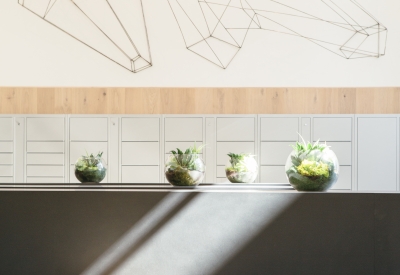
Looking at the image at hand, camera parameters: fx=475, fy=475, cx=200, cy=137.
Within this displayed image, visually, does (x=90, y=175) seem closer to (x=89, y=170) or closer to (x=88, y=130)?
(x=89, y=170)

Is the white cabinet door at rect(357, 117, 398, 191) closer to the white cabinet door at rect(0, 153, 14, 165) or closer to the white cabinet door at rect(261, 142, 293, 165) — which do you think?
the white cabinet door at rect(261, 142, 293, 165)

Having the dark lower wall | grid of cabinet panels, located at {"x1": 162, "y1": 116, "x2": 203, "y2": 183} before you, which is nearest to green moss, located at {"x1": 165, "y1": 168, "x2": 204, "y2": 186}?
the dark lower wall

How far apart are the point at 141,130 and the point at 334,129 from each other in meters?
1.59

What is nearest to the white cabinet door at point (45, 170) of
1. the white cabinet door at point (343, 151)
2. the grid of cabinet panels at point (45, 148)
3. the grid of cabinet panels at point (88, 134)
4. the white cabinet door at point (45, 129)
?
the grid of cabinet panels at point (45, 148)

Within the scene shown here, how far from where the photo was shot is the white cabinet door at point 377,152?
390 centimetres

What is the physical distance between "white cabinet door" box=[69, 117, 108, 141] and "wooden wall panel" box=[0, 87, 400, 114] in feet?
0.49

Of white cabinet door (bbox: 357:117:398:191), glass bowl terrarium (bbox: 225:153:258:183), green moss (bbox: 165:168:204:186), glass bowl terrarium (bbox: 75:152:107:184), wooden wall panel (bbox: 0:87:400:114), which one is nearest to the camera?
green moss (bbox: 165:168:204:186)

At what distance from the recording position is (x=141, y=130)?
12.9 feet

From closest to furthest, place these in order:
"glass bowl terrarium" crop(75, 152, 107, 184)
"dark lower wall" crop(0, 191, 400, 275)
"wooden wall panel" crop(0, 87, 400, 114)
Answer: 1. "dark lower wall" crop(0, 191, 400, 275)
2. "glass bowl terrarium" crop(75, 152, 107, 184)
3. "wooden wall panel" crop(0, 87, 400, 114)
